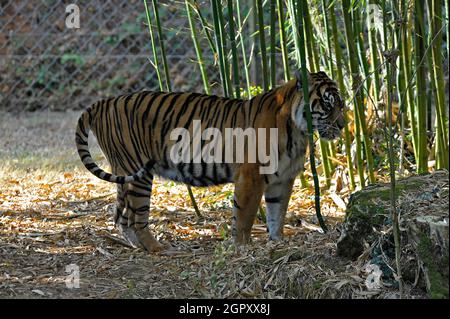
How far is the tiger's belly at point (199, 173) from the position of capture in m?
4.96

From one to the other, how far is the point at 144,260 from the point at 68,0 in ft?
18.3

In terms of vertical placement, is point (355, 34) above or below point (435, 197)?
above

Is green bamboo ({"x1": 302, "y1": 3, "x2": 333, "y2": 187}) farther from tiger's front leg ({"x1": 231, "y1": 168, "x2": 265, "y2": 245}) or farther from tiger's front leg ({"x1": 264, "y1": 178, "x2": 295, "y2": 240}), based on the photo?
tiger's front leg ({"x1": 231, "y1": 168, "x2": 265, "y2": 245})

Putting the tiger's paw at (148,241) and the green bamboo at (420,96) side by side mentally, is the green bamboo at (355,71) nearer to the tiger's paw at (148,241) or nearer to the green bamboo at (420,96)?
the green bamboo at (420,96)

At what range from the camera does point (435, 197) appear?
12.4 ft

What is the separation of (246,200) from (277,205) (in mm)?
278

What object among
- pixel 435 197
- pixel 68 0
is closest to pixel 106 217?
pixel 435 197

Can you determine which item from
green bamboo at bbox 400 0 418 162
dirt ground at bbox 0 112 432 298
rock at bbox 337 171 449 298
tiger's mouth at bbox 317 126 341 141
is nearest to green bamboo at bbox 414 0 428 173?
green bamboo at bbox 400 0 418 162

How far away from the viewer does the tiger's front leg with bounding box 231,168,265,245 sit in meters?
4.77

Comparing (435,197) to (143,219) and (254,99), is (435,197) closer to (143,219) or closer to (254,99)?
(254,99)

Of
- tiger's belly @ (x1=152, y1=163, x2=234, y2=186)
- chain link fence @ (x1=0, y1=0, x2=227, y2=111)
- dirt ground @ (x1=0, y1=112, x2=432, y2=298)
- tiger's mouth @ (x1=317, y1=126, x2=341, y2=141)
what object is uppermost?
chain link fence @ (x1=0, y1=0, x2=227, y2=111)

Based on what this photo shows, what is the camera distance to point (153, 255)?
4.89 metres

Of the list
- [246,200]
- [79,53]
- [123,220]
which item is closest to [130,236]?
[123,220]

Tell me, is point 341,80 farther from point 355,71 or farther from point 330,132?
point 330,132
